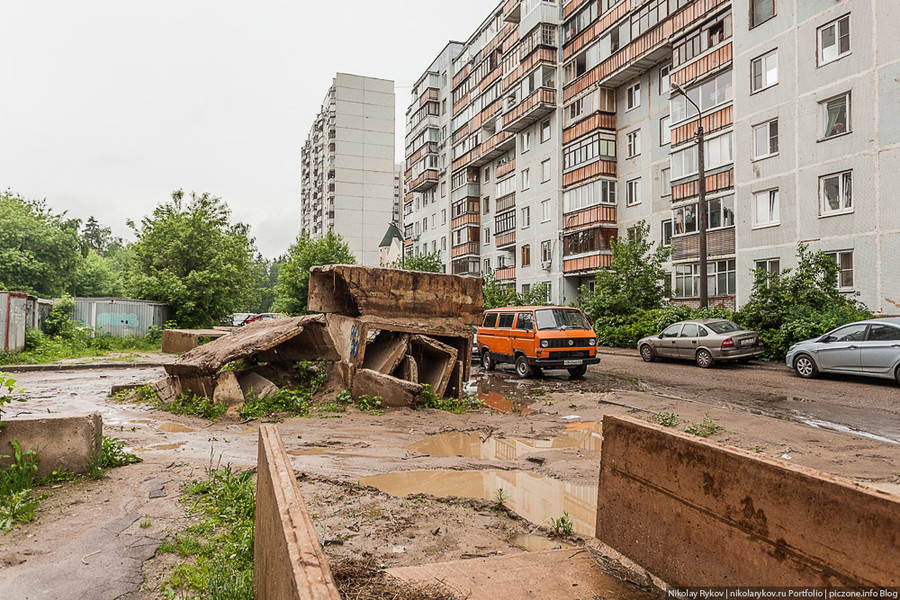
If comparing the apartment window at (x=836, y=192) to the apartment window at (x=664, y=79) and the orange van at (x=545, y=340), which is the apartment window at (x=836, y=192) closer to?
the orange van at (x=545, y=340)

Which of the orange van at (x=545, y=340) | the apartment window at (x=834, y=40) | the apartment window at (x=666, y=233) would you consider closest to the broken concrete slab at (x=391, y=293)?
the orange van at (x=545, y=340)

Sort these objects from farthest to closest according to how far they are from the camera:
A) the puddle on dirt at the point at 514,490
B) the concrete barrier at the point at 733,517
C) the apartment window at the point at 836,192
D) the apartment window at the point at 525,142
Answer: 1. the apartment window at the point at 525,142
2. the apartment window at the point at 836,192
3. the puddle on dirt at the point at 514,490
4. the concrete barrier at the point at 733,517

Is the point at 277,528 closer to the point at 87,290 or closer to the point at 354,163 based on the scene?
the point at 87,290

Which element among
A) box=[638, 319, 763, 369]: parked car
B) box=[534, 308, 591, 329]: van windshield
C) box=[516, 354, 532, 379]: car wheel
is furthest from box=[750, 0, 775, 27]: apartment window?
box=[516, 354, 532, 379]: car wheel

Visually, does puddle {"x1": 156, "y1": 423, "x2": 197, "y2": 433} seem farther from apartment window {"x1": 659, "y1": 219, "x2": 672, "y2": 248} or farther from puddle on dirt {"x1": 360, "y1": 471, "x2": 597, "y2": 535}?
apartment window {"x1": 659, "y1": 219, "x2": 672, "y2": 248}

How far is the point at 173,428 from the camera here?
8609 mm

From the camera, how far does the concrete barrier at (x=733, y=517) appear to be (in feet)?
7.38

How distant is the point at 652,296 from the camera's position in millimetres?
26562

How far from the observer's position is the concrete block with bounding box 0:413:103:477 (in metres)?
5.13

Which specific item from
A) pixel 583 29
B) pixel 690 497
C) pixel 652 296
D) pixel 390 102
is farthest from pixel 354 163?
pixel 690 497

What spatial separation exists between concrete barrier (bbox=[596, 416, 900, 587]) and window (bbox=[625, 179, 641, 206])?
30552 millimetres

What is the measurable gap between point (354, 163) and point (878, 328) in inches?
2950

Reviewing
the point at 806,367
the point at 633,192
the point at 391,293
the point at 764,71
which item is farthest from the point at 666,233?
the point at 391,293

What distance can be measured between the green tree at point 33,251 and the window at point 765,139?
1690 inches
